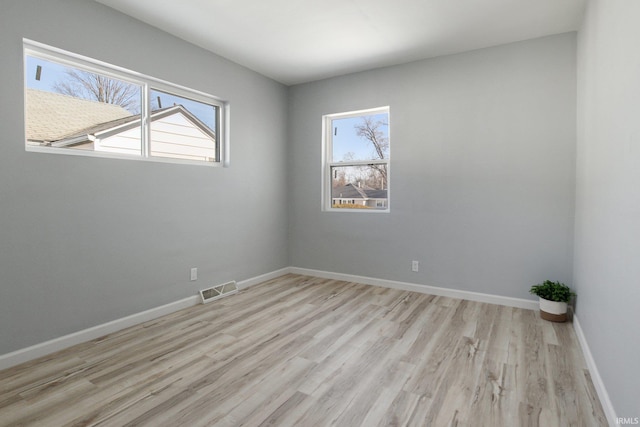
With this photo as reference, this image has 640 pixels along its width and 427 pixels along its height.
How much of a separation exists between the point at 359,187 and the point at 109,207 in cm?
290

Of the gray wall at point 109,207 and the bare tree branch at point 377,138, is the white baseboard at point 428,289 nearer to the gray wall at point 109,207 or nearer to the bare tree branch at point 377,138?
the gray wall at point 109,207

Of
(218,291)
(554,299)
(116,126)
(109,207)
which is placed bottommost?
(218,291)

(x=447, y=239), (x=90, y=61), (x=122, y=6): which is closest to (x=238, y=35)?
(x=122, y=6)

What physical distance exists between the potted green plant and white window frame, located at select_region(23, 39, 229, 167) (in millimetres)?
3597

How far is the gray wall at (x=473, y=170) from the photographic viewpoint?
3.19m

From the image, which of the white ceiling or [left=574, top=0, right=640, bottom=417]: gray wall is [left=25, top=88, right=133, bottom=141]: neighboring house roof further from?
[left=574, top=0, right=640, bottom=417]: gray wall

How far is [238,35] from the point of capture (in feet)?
10.7

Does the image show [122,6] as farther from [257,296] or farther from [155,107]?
[257,296]

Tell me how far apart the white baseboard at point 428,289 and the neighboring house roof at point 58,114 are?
3109 mm

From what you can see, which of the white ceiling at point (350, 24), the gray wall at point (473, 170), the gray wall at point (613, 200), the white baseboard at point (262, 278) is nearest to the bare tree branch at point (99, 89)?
the white ceiling at point (350, 24)

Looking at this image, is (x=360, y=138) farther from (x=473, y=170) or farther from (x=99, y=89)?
(x=99, y=89)

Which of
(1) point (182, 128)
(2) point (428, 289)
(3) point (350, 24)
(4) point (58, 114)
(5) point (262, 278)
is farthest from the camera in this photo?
(5) point (262, 278)

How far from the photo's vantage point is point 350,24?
3.04 m

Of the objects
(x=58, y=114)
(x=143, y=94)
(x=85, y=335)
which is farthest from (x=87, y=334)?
(x=143, y=94)
